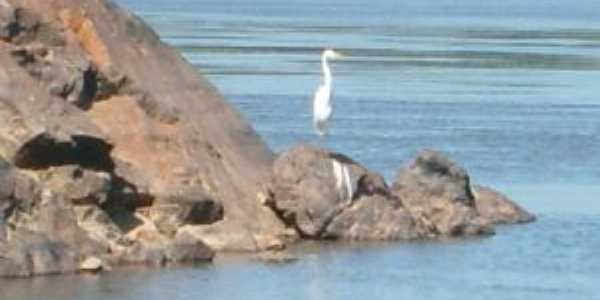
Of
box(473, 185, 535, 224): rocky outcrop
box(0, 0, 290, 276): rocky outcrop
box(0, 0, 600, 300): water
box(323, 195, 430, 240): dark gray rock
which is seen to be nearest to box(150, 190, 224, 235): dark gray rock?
box(0, 0, 290, 276): rocky outcrop

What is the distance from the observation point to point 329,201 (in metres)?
27.8

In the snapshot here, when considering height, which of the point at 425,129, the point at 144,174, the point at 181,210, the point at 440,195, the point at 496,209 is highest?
the point at 144,174

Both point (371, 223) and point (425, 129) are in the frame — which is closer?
point (371, 223)

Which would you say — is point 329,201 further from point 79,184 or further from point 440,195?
point 79,184

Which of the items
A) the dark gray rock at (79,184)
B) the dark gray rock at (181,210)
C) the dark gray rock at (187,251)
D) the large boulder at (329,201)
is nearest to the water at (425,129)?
the dark gray rock at (187,251)

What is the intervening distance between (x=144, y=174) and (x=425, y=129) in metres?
18.2

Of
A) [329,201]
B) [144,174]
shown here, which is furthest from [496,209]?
[144,174]

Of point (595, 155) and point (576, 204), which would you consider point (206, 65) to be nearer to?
point (595, 155)

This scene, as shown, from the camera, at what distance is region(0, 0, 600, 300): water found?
24828 millimetres

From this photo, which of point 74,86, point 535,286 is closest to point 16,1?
point 74,86

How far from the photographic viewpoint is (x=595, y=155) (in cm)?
4031

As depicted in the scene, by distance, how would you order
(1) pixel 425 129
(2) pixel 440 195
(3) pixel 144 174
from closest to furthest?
(3) pixel 144 174, (2) pixel 440 195, (1) pixel 425 129

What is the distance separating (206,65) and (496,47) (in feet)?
65.5

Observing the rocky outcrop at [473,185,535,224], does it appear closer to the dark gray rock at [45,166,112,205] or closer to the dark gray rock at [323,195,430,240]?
the dark gray rock at [323,195,430,240]
